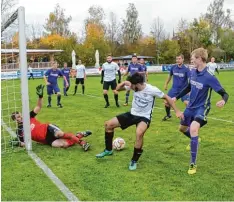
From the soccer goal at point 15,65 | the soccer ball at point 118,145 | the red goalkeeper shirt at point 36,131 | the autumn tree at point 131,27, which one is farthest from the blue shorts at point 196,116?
the autumn tree at point 131,27

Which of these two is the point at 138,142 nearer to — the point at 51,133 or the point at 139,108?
the point at 139,108

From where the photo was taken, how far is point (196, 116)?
6246 millimetres

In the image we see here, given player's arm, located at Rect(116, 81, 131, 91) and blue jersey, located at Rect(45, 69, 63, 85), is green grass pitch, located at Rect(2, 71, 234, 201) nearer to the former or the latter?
player's arm, located at Rect(116, 81, 131, 91)

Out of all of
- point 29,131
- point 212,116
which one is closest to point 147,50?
point 212,116

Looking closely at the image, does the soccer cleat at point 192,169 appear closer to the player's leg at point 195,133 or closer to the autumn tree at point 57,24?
the player's leg at point 195,133

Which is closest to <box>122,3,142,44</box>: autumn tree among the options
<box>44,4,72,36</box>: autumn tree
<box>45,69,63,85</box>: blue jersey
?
<box>44,4,72,36</box>: autumn tree

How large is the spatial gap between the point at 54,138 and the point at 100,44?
59330 mm

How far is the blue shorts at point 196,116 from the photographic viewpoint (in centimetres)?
620

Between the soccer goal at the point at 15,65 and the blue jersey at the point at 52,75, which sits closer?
the soccer goal at the point at 15,65

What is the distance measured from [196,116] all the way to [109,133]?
5.47 ft

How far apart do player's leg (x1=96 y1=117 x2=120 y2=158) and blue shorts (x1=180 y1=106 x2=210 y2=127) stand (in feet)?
4.13

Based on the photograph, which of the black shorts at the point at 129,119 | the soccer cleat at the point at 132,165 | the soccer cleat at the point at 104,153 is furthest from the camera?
the soccer cleat at the point at 104,153

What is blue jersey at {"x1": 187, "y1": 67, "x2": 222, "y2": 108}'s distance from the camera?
6.22 meters

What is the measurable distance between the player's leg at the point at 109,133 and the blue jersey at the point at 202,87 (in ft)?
4.62
